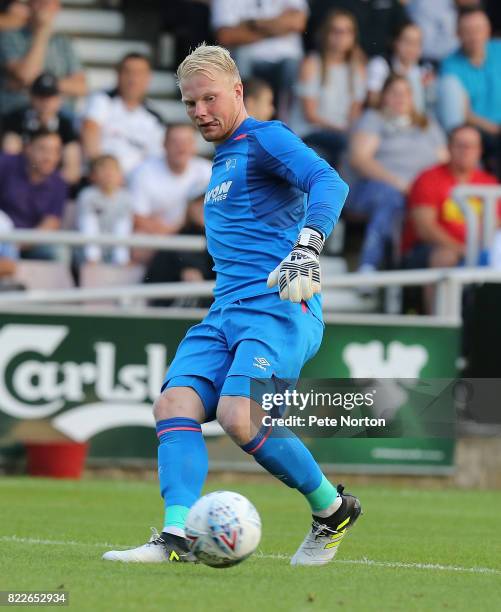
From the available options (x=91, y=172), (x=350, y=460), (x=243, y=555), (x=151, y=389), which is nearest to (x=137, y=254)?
(x=91, y=172)

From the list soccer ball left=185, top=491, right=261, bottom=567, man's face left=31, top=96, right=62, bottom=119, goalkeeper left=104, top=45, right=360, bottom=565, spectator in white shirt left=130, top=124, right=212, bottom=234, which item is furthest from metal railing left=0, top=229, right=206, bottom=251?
soccer ball left=185, top=491, right=261, bottom=567

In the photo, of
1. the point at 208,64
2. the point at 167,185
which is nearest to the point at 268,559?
the point at 208,64

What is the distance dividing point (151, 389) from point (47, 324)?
1.05 meters

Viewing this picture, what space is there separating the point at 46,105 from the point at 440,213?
13.2 ft

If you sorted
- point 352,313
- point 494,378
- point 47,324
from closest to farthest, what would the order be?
point 47,324 < point 494,378 < point 352,313

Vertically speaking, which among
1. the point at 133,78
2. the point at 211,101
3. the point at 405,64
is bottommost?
the point at 211,101

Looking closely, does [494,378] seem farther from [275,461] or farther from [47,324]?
[275,461]

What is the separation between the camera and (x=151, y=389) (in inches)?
490

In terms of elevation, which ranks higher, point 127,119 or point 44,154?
point 127,119

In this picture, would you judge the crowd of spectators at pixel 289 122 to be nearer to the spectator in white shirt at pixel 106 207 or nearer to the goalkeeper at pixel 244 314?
the spectator in white shirt at pixel 106 207

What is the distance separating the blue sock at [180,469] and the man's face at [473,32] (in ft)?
36.8

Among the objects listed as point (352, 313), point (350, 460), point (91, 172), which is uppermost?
point (91, 172)

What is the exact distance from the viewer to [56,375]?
484 inches

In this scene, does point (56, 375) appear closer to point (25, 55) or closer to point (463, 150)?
point (25, 55)
